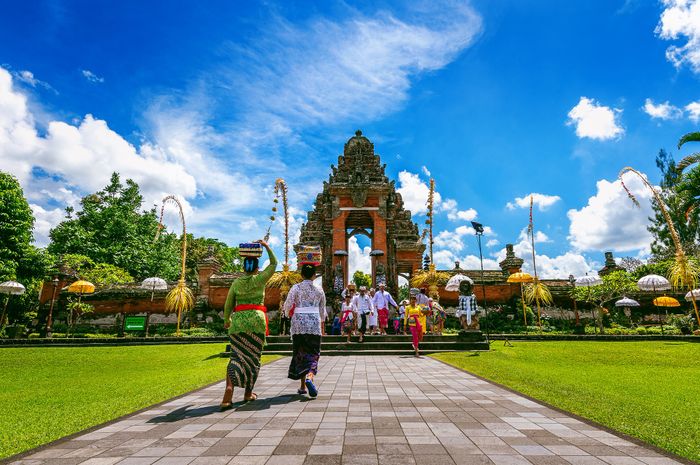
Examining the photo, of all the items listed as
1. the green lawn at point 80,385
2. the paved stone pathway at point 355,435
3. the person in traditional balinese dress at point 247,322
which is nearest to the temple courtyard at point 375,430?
the paved stone pathway at point 355,435

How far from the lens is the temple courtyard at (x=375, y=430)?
9.94 ft

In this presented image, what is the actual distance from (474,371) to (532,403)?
329cm

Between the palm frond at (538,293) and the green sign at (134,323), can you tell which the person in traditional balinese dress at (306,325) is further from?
the palm frond at (538,293)

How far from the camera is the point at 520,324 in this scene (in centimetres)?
2288

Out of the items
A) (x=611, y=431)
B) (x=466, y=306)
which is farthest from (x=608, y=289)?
(x=611, y=431)

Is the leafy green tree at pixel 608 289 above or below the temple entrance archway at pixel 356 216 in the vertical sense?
below

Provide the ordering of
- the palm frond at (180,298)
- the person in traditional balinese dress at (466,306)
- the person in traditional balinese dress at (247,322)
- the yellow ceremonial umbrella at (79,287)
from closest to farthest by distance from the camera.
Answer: the person in traditional balinese dress at (247,322) < the person in traditional balinese dress at (466,306) < the yellow ceremonial umbrella at (79,287) < the palm frond at (180,298)

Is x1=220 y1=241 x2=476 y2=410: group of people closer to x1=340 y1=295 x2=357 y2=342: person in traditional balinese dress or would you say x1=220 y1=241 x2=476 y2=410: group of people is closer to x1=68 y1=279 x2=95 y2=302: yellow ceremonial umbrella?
x1=340 y1=295 x2=357 y2=342: person in traditional balinese dress

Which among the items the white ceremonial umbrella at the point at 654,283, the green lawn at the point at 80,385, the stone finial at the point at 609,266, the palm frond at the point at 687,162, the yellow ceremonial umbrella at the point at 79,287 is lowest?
the green lawn at the point at 80,385

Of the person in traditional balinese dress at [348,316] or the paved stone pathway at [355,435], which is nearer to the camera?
the paved stone pathway at [355,435]

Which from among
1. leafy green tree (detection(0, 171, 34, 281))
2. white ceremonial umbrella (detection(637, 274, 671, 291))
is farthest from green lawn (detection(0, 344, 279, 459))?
white ceremonial umbrella (detection(637, 274, 671, 291))

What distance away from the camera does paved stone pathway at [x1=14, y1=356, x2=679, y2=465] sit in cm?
300

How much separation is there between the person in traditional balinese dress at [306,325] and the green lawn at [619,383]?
3303 mm

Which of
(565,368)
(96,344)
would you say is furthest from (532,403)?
(96,344)
